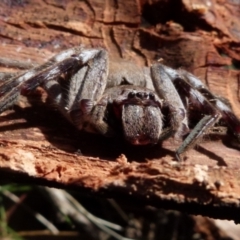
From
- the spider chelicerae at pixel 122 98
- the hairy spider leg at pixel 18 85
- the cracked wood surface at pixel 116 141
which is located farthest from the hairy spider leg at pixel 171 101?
the hairy spider leg at pixel 18 85

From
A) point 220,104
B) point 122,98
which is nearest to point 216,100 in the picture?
point 220,104

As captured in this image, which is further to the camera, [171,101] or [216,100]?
[216,100]

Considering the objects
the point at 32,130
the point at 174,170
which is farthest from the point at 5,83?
the point at 174,170

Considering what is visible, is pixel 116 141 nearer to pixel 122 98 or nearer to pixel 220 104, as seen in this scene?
pixel 122 98

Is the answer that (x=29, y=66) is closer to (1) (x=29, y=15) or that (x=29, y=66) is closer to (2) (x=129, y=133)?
(1) (x=29, y=15)

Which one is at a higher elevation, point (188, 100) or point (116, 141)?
point (188, 100)
